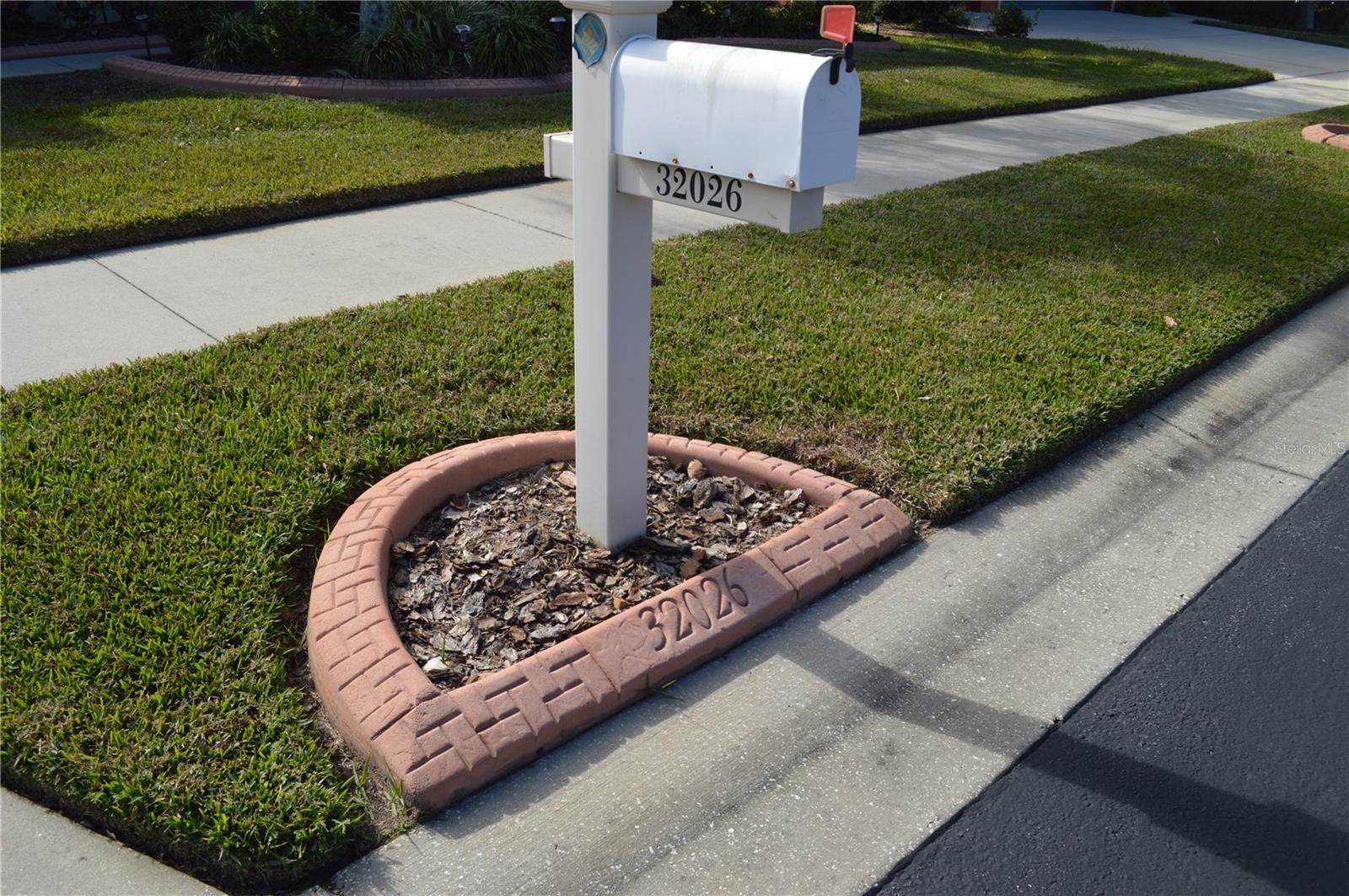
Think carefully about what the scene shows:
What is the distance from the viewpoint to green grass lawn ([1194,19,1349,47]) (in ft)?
69.9

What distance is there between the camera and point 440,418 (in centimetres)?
407

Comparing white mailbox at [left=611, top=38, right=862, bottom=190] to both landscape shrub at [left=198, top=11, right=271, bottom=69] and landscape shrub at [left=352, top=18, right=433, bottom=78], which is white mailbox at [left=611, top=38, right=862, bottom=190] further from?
landscape shrub at [left=198, top=11, right=271, bottom=69]

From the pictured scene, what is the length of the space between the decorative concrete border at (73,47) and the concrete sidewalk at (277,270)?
6.37 m

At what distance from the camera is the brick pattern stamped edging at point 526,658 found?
103 inches

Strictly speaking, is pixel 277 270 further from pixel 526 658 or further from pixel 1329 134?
pixel 1329 134

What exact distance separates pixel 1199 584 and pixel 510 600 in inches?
87.8

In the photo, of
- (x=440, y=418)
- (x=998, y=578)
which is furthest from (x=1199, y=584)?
(x=440, y=418)

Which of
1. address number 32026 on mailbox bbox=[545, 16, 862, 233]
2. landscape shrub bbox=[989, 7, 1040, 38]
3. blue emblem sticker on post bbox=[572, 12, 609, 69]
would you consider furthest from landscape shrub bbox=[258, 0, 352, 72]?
landscape shrub bbox=[989, 7, 1040, 38]

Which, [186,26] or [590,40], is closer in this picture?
[590,40]

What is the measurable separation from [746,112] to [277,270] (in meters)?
3.79

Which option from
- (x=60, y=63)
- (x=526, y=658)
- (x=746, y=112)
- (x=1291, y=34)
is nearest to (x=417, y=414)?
(x=526, y=658)

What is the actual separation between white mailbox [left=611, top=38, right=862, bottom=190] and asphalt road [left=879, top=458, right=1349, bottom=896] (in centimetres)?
157

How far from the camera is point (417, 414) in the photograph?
4.11m

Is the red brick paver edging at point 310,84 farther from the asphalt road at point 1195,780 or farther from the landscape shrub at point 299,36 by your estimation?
the asphalt road at point 1195,780
